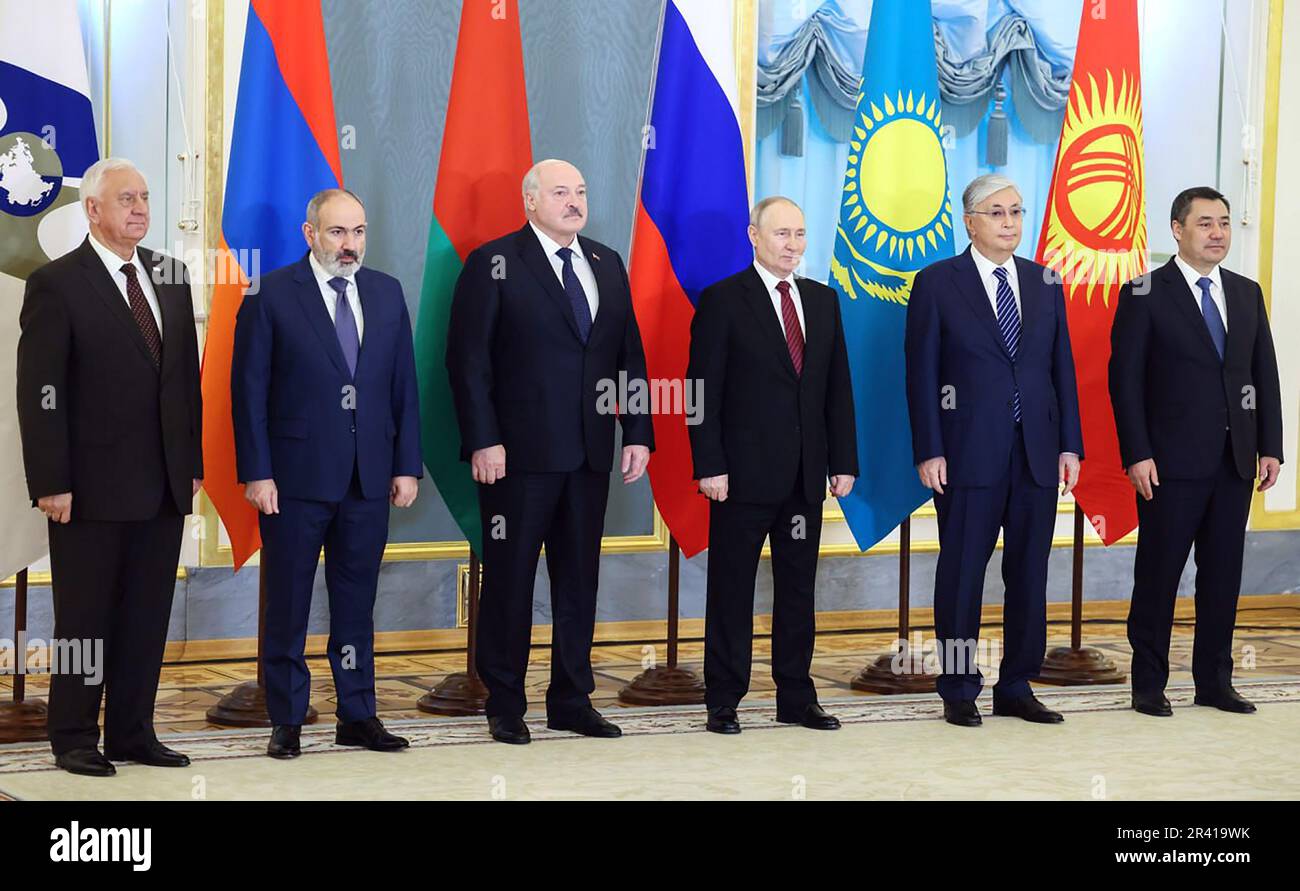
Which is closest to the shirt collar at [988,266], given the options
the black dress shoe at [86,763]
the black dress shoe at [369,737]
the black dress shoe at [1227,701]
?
the black dress shoe at [1227,701]

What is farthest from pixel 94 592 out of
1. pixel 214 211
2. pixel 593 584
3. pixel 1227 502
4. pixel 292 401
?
pixel 1227 502

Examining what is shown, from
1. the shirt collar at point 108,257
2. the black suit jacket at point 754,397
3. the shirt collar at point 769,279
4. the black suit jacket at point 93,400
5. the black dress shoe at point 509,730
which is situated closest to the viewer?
the black suit jacket at point 93,400

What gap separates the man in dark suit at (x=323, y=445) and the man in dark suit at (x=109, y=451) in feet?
0.66

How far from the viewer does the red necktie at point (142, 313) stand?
3861mm

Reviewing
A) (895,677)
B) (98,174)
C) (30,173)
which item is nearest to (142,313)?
(98,174)

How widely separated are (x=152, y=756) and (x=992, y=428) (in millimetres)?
2482

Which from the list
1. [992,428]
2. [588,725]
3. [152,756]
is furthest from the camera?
[992,428]

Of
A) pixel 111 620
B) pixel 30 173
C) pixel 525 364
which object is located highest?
pixel 30 173

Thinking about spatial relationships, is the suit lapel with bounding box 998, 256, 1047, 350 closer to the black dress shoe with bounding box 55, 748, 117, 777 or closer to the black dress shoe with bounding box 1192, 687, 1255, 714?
the black dress shoe with bounding box 1192, 687, 1255, 714

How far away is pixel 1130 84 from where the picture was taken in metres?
5.34

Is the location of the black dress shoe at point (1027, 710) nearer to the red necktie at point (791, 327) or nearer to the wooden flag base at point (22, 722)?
the red necktie at point (791, 327)

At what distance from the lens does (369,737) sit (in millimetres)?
4066

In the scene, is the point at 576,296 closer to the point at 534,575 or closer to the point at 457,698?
the point at 534,575

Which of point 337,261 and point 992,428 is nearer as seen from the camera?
point 337,261
